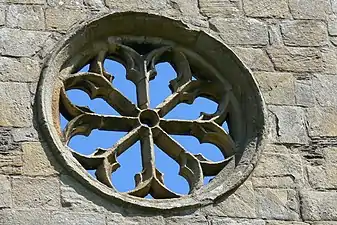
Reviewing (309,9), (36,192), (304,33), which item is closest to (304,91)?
(304,33)

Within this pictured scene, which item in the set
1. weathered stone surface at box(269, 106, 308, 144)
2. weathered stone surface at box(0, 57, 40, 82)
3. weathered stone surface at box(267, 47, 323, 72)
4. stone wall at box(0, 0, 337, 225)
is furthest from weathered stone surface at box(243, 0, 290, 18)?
weathered stone surface at box(0, 57, 40, 82)

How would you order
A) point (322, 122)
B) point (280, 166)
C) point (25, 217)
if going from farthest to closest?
point (322, 122) < point (280, 166) < point (25, 217)

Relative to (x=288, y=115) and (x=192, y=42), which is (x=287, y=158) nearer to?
(x=288, y=115)

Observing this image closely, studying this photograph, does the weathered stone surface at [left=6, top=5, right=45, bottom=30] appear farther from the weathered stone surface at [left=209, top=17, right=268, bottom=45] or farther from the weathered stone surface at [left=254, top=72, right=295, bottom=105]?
the weathered stone surface at [left=254, top=72, right=295, bottom=105]

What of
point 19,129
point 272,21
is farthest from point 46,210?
point 272,21

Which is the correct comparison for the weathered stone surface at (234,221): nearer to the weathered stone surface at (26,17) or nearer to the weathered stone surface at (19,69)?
the weathered stone surface at (19,69)

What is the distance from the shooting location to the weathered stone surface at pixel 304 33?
33.4ft

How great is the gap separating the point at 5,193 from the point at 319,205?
189cm

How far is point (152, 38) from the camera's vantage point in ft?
33.1

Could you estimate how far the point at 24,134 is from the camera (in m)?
9.22

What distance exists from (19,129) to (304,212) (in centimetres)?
178

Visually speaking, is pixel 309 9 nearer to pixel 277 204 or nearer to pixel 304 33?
pixel 304 33

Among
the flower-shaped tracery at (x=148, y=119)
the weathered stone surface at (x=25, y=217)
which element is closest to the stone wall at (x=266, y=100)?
the weathered stone surface at (x=25, y=217)

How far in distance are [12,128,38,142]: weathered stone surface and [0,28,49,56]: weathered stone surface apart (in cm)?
59
